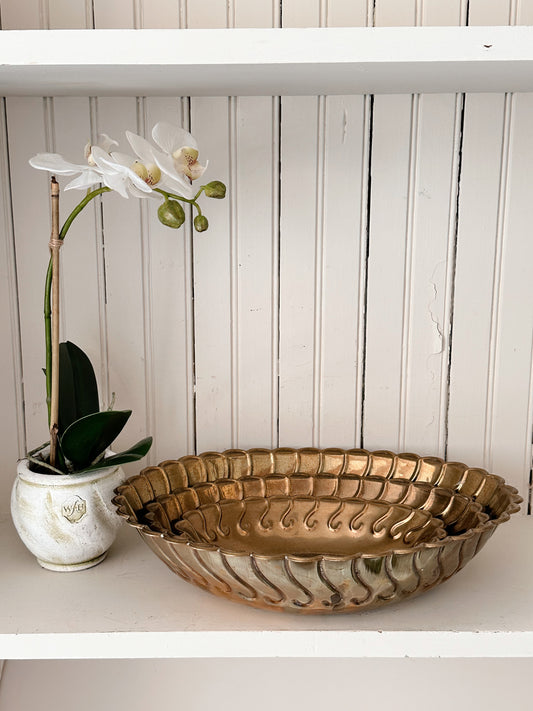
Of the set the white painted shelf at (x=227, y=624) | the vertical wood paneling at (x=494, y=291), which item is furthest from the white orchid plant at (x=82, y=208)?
the vertical wood paneling at (x=494, y=291)

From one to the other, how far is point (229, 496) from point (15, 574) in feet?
0.67

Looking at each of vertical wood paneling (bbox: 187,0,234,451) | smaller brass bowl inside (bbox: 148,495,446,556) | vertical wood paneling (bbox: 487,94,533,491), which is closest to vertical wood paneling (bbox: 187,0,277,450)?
vertical wood paneling (bbox: 187,0,234,451)

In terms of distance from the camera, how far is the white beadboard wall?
723 millimetres

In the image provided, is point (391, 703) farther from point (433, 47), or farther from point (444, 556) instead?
point (433, 47)

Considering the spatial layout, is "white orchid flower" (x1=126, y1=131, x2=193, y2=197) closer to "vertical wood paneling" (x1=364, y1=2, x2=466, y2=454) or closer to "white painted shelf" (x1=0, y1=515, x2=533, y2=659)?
"vertical wood paneling" (x1=364, y1=2, x2=466, y2=454)

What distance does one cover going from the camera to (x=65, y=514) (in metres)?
0.63

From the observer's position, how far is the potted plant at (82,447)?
0.61 meters

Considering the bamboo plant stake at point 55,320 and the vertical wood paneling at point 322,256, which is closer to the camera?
the bamboo plant stake at point 55,320

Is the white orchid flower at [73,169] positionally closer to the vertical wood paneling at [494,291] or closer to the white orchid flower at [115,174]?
the white orchid flower at [115,174]

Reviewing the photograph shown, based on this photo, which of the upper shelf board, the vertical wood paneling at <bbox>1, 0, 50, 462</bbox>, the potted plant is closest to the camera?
the upper shelf board

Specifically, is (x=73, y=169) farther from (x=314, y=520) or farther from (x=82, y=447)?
(x=314, y=520)

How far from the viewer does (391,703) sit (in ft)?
2.63

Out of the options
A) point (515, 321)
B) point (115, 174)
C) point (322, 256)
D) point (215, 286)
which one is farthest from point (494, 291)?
point (115, 174)

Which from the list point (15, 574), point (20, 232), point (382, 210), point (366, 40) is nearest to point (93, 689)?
point (15, 574)
